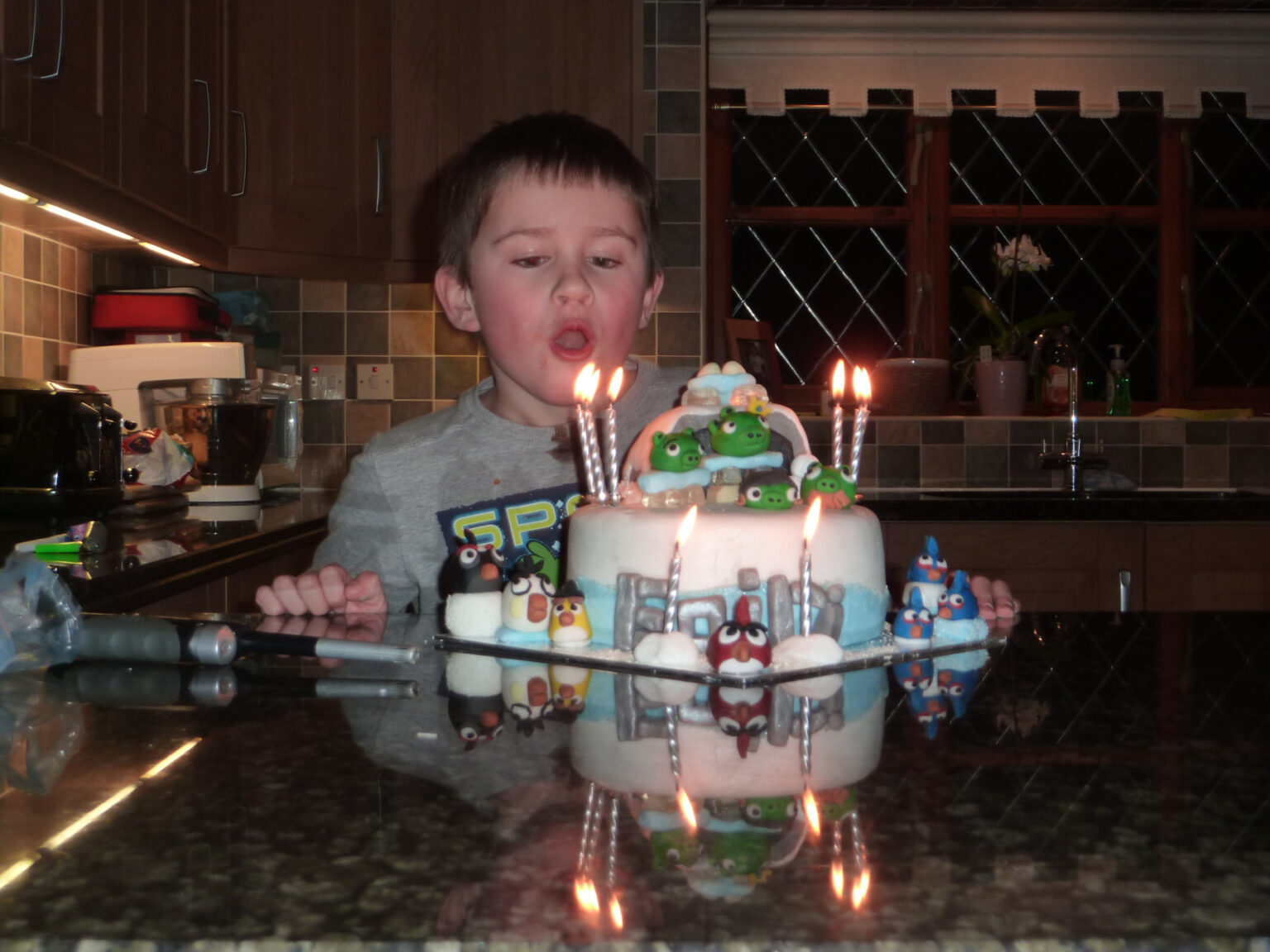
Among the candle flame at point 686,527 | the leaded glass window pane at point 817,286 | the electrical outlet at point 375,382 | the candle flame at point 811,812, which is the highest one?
the leaded glass window pane at point 817,286

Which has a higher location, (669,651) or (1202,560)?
(669,651)

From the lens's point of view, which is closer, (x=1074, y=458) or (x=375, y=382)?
(x=1074, y=458)

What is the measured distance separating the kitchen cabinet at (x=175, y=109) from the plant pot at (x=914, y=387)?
1.71 metres

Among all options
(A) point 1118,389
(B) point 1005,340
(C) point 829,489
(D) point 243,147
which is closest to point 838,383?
(C) point 829,489

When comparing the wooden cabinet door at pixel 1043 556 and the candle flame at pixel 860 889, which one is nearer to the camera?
the candle flame at pixel 860 889

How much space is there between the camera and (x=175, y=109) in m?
2.24

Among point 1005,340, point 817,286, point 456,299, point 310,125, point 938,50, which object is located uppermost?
point 938,50

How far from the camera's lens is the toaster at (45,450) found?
1534 millimetres

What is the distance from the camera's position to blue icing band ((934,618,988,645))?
2.26ft

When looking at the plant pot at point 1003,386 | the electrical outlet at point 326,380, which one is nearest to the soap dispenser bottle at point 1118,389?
the plant pot at point 1003,386

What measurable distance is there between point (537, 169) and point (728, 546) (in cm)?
86

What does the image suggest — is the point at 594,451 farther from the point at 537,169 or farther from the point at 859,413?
the point at 537,169

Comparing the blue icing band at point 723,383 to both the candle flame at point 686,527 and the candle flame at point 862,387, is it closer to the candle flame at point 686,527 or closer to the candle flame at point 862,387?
the candle flame at point 862,387

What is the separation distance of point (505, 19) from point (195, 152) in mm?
872
